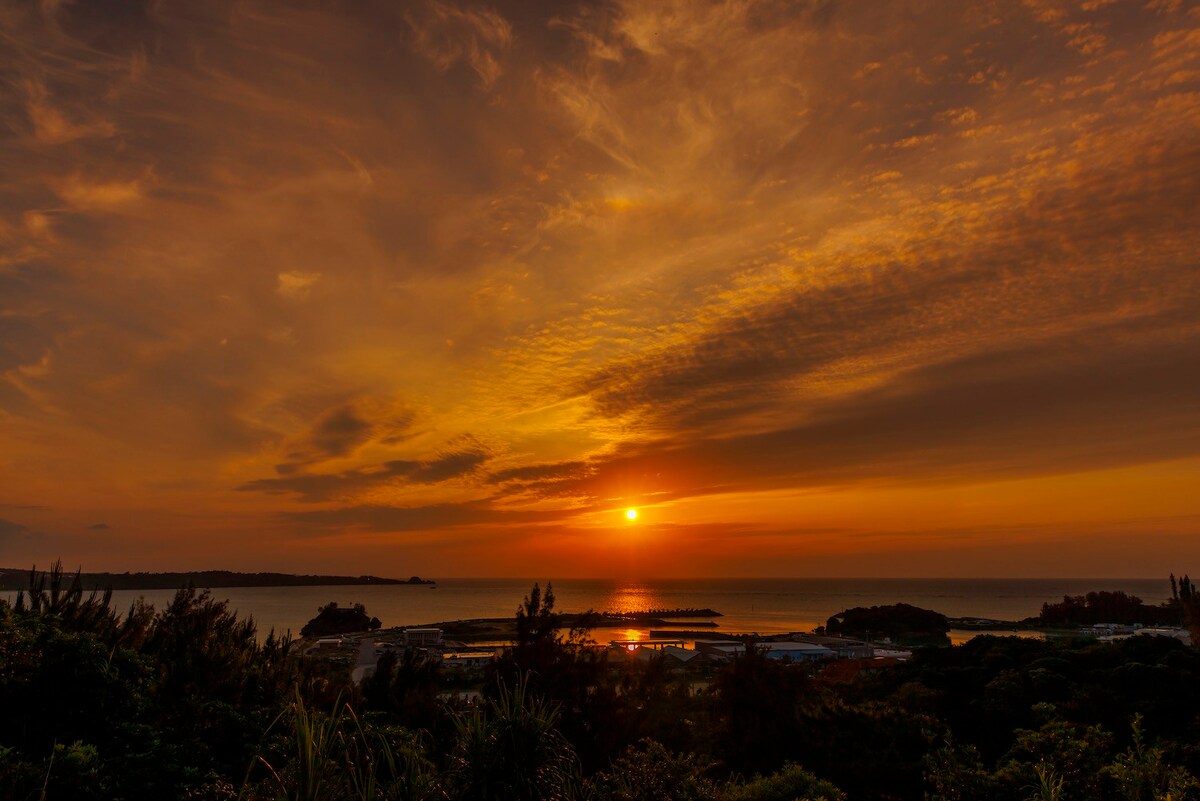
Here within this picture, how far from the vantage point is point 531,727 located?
7141 millimetres

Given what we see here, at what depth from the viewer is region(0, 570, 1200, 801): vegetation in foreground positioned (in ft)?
23.6

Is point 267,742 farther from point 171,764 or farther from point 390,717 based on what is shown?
point 390,717

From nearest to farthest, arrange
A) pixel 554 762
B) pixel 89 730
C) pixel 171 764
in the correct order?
pixel 554 762 < pixel 171 764 < pixel 89 730

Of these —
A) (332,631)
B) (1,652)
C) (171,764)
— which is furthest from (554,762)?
(332,631)

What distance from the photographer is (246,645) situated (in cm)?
1656

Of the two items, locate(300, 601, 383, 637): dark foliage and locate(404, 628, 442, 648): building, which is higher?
locate(404, 628, 442, 648): building

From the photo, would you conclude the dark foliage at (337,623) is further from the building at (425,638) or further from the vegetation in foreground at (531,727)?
the vegetation in foreground at (531,727)

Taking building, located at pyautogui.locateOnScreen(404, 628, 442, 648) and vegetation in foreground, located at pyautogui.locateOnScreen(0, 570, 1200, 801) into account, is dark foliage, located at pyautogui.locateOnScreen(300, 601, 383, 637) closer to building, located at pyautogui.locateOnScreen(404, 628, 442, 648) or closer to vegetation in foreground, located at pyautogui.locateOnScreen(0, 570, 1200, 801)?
building, located at pyautogui.locateOnScreen(404, 628, 442, 648)

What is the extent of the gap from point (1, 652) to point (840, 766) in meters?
15.1

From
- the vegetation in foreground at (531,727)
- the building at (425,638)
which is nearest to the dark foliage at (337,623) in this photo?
the building at (425,638)

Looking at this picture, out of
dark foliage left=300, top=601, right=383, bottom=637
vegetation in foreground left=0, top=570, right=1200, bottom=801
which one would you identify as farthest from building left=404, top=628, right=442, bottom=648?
vegetation in foreground left=0, top=570, right=1200, bottom=801

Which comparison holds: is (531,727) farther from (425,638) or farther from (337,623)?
(337,623)

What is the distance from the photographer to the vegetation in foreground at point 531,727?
23.6 feet

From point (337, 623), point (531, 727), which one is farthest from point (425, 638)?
point (531, 727)
